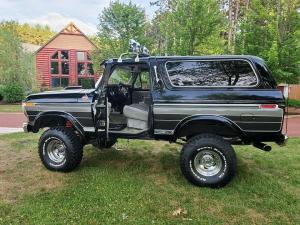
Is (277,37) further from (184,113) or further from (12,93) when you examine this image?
(12,93)

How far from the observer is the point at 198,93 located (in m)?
5.77

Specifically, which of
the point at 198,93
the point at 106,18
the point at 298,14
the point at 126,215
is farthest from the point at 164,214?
the point at 106,18

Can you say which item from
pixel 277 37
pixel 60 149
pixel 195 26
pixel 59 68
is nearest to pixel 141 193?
pixel 60 149

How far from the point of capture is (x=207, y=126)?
6.02m

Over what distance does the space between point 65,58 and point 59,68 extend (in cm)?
121

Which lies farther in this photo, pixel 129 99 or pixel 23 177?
pixel 129 99

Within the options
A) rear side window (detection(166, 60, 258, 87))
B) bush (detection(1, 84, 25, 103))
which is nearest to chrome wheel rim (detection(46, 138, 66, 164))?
rear side window (detection(166, 60, 258, 87))

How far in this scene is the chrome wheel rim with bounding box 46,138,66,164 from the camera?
6.68m

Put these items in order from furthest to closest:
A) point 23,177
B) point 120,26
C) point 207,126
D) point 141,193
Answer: point 120,26 → point 23,177 → point 207,126 → point 141,193

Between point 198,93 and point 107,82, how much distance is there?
181cm

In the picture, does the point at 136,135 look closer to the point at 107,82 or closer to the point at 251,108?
the point at 107,82

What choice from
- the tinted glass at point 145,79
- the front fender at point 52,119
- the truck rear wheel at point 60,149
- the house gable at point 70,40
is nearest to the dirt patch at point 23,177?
the truck rear wheel at point 60,149

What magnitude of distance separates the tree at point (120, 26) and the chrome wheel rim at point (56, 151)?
18084mm

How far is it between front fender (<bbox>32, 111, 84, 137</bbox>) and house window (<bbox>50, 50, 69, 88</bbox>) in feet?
91.7
